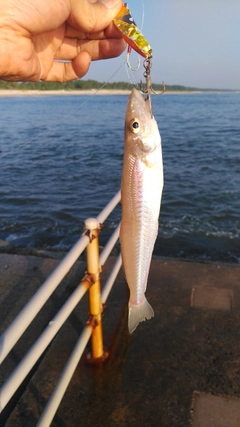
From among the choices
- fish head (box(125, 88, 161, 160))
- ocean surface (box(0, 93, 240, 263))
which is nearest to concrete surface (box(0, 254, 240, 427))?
ocean surface (box(0, 93, 240, 263))

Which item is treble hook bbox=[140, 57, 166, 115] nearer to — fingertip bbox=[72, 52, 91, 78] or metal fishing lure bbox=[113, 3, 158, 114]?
metal fishing lure bbox=[113, 3, 158, 114]

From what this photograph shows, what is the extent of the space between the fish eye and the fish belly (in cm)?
12

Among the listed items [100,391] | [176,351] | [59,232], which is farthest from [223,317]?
[59,232]

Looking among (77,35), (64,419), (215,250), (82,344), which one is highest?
(77,35)

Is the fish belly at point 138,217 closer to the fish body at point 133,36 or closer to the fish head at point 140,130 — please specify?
the fish head at point 140,130

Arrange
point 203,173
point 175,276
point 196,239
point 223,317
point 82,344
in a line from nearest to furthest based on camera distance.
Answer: point 82,344 → point 223,317 → point 175,276 → point 196,239 → point 203,173

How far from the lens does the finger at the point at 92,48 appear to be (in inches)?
99.7

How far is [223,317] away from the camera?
3.73m

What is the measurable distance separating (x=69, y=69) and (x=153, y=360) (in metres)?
2.54

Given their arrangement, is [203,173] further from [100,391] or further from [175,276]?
[100,391]

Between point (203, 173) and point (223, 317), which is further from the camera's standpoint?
point (203, 173)

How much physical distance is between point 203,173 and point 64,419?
1137 cm

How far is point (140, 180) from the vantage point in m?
1.60

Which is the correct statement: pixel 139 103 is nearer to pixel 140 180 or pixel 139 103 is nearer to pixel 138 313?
pixel 140 180
